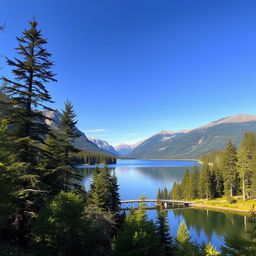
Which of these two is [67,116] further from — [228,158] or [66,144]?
[228,158]

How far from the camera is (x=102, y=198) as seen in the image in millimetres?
25734

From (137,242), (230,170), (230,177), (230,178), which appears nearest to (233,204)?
(230,178)

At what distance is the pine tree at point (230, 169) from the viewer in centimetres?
5891

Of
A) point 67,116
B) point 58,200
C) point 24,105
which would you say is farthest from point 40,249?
point 67,116

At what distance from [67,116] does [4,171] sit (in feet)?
30.8

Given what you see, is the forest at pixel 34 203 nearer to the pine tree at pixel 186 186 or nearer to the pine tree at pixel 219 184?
the pine tree at pixel 219 184

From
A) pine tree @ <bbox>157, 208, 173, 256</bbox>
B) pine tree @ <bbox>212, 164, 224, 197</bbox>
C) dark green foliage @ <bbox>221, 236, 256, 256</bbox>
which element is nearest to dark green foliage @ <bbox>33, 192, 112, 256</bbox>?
dark green foliage @ <bbox>221, 236, 256, 256</bbox>

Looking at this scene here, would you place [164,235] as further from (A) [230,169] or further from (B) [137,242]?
(A) [230,169]

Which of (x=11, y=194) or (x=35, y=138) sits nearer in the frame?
(x=11, y=194)

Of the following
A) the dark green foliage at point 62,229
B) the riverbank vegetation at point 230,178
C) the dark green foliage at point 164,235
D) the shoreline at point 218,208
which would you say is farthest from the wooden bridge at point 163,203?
the dark green foliage at point 62,229

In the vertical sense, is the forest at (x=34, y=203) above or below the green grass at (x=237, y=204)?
above

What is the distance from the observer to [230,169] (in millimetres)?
59812

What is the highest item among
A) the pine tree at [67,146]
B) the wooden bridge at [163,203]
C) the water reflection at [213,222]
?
the pine tree at [67,146]

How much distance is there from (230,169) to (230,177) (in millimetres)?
2448
